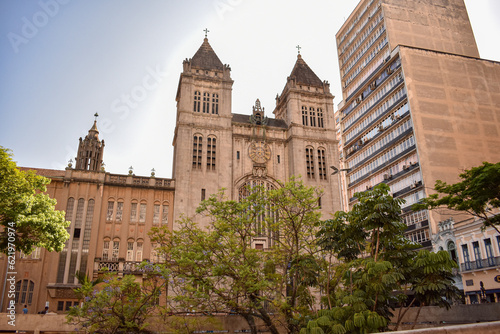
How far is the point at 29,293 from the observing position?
3372 centimetres

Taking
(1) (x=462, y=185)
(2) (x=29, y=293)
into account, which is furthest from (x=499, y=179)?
(2) (x=29, y=293)

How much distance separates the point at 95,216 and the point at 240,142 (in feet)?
57.6

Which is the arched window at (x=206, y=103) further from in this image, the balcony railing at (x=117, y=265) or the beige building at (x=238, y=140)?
the balcony railing at (x=117, y=265)

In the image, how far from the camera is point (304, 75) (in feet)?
173

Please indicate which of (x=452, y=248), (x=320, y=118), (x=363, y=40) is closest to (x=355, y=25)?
(x=363, y=40)

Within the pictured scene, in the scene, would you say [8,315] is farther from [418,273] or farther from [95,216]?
[418,273]

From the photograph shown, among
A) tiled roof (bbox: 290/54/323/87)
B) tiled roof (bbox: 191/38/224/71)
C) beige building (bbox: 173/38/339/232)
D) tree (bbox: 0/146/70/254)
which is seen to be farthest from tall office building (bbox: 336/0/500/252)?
tree (bbox: 0/146/70/254)

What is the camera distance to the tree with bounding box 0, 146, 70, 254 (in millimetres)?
20562

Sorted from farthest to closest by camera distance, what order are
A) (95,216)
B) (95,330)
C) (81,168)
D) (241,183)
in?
(241,183) < (81,168) < (95,216) < (95,330)

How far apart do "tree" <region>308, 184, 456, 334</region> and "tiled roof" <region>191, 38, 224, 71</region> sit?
33.2m

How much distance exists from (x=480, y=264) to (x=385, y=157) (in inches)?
751

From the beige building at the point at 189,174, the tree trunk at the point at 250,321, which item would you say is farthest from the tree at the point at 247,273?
the beige building at the point at 189,174

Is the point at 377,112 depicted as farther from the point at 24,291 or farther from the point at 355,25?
the point at 24,291

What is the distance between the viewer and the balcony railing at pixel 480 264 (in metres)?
33.4
